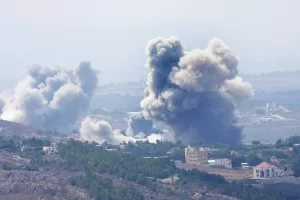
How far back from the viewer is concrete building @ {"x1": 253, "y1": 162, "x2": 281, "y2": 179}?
114 meters

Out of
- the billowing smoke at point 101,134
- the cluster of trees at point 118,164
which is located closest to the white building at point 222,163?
the cluster of trees at point 118,164

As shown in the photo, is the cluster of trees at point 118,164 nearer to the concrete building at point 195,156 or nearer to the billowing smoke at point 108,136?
the concrete building at point 195,156

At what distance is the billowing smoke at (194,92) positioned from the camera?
454ft

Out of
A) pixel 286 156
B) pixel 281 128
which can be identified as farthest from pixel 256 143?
pixel 281 128

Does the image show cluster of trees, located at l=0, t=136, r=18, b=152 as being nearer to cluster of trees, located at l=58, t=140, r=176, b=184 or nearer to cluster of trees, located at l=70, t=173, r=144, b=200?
cluster of trees, located at l=58, t=140, r=176, b=184

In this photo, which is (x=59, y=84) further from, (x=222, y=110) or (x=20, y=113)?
(x=222, y=110)

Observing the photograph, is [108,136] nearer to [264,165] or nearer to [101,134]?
[101,134]

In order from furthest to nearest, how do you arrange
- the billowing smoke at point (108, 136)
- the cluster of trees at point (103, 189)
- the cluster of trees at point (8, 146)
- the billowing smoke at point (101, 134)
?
the billowing smoke at point (108, 136) < the billowing smoke at point (101, 134) < the cluster of trees at point (8, 146) < the cluster of trees at point (103, 189)

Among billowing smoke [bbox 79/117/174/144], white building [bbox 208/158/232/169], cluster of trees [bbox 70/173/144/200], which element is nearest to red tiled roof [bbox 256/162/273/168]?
white building [bbox 208/158/232/169]

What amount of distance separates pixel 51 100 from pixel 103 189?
79.6 metres

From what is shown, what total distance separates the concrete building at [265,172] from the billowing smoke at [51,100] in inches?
2298

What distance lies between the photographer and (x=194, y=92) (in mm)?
138500

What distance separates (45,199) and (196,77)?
51.5 metres

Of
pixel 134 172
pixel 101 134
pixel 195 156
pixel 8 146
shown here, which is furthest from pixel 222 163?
pixel 101 134
